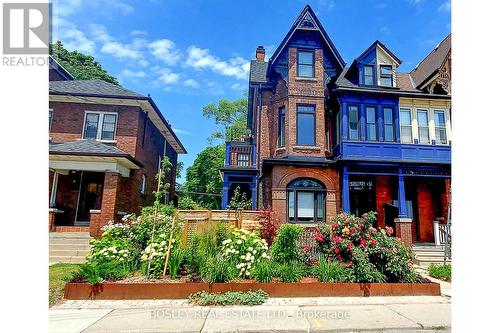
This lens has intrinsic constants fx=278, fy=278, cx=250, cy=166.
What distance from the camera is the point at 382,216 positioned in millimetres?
15039

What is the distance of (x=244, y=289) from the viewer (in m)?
6.61

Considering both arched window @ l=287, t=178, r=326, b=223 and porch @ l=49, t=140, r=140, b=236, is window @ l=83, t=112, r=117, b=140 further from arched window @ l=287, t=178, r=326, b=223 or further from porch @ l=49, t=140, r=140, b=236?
arched window @ l=287, t=178, r=326, b=223

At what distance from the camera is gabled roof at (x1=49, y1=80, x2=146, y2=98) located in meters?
14.8

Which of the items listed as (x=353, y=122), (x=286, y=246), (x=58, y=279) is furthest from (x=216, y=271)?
(x=353, y=122)

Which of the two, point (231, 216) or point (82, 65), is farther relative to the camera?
point (82, 65)

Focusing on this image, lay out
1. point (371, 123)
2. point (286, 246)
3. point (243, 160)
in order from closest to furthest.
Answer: point (286, 246) → point (371, 123) → point (243, 160)

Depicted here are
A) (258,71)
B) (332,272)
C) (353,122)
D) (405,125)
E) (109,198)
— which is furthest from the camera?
(258,71)

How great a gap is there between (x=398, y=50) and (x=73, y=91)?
712 inches

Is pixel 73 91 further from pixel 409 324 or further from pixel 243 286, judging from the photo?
pixel 409 324

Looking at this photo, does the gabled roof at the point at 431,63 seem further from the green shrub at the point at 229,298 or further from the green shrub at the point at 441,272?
the green shrub at the point at 229,298

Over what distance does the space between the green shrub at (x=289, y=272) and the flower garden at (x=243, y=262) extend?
0.05 feet

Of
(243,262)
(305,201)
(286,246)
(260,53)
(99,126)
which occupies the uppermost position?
(260,53)

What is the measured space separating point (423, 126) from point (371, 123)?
3.00m

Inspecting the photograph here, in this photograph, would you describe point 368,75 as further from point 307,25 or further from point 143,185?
point 143,185
